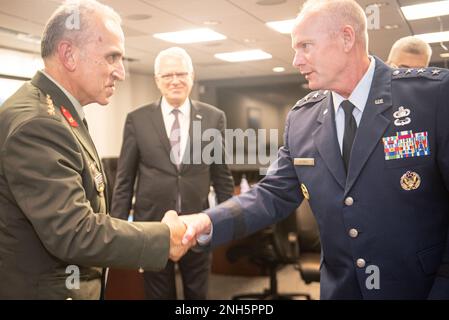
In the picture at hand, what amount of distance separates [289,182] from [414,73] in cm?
57

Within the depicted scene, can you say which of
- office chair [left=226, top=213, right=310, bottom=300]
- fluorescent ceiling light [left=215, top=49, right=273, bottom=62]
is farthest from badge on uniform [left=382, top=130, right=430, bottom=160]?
fluorescent ceiling light [left=215, top=49, right=273, bottom=62]

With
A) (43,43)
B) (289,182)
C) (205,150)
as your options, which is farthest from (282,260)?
(43,43)

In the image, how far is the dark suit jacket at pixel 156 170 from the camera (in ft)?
8.60

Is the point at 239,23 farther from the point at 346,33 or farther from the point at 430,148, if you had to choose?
the point at 430,148

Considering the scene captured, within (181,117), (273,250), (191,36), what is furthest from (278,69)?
(181,117)

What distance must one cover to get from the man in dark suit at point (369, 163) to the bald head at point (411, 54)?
1.08m

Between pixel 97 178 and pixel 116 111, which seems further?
pixel 116 111

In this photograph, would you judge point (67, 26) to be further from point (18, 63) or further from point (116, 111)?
point (116, 111)

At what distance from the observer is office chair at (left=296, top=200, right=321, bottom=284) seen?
3.25 metres

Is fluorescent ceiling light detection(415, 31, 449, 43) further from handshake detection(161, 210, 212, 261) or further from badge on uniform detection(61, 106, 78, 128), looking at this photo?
badge on uniform detection(61, 106, 78, 128)

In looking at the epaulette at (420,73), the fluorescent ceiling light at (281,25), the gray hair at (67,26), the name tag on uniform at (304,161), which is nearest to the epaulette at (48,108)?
the gray hair at (67,26)

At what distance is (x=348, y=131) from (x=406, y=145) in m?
0.19

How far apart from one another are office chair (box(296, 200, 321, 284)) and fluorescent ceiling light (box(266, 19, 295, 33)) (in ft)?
7.47

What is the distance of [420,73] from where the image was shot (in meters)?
1.38
